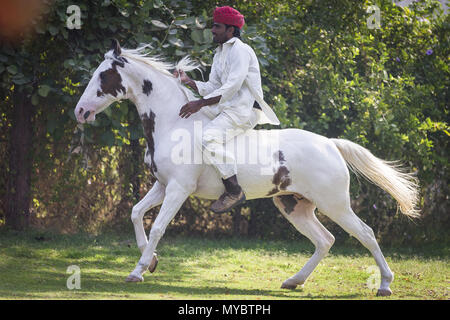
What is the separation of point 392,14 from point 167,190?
A: 5.45 metres

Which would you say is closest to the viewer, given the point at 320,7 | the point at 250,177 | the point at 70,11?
the point at 250,177

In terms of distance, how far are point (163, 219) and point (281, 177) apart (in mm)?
1289

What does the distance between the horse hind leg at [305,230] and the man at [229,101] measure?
75 cm

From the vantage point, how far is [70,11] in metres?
7.70

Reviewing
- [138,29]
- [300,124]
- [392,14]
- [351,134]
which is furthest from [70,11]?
[392,14]

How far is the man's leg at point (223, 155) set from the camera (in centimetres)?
629

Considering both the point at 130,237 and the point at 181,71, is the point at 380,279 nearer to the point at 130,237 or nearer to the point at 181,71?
the point at 181,71

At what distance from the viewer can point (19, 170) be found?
9.54m

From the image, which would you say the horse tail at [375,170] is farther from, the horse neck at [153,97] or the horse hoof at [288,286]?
the horse neck at [153,97]

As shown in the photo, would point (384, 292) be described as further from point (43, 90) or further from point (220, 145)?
point (43, 90)

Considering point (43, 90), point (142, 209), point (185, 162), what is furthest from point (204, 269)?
point (43, 90)

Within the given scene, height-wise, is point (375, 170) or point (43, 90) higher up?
point (43, 90)

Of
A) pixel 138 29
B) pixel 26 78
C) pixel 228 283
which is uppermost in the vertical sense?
pixel 138 29

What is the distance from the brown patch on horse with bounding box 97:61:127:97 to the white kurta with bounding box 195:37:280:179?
0.87 meters
